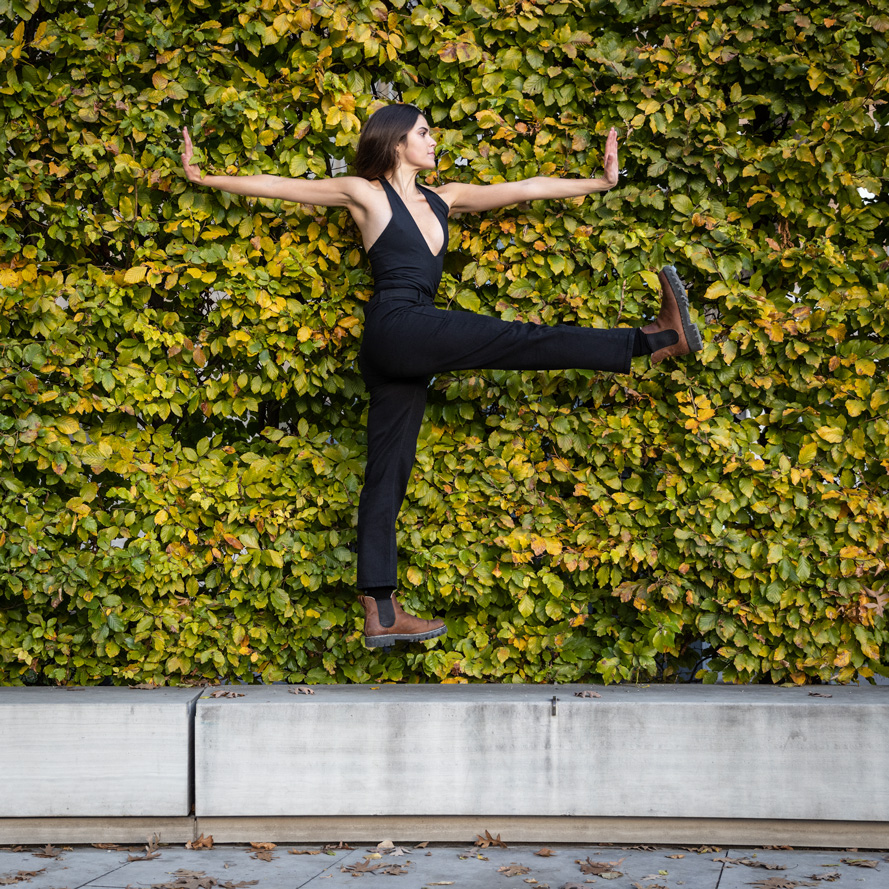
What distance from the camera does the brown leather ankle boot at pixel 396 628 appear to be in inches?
138

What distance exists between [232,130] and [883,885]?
12.1ft

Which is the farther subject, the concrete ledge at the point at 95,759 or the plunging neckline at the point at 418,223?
the plunging neckline at the point at 418,223

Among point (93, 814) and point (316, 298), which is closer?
point (93, 814)

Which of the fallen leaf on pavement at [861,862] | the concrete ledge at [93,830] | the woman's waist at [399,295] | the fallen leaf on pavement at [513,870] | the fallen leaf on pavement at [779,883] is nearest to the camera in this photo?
the fallen leaf on pavement at [779,883]

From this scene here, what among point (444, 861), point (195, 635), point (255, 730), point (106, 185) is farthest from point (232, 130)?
point (444, 861)

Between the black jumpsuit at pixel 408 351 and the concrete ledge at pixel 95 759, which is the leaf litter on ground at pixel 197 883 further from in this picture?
the black jumpsuit at pixel 408 351

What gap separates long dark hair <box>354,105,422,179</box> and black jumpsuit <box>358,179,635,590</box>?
0.09 meters

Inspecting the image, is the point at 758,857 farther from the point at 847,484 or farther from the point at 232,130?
the point at 232,130

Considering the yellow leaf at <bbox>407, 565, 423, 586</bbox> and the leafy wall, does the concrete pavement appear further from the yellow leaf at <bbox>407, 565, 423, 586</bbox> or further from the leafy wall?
the yellow leaf at <bbox>407, 565, 423, 586</bbox>

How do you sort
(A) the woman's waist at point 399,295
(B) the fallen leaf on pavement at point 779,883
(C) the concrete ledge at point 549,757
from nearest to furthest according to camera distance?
(B) the fallen leaf on pavement at point 779,883
(C) the concrete ledge at point 549,757
(A) the woman's waist at point 399,295

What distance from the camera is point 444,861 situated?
327 cm

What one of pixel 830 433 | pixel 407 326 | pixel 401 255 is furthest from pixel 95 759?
pixel 830 433

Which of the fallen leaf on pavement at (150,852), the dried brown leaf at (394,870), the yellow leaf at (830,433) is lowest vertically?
the fallen leaf on pavement at (150,852)

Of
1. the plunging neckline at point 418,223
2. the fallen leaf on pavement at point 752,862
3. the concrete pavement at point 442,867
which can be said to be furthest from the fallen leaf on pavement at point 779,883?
the plunging neckline at point 418,223
